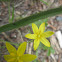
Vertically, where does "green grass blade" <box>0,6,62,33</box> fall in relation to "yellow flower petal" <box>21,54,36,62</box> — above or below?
above

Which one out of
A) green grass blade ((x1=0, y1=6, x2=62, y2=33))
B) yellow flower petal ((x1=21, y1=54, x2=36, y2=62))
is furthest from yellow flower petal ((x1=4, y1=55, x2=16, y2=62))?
green grass blade ((x1=0, y1=6, x2=62, y2=33))

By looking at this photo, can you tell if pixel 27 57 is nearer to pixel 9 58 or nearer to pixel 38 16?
pixel 9 58

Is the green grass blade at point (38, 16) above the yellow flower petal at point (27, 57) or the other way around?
above

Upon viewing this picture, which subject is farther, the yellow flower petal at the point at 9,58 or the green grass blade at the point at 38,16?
the yellow flower petal at the point at 9,58

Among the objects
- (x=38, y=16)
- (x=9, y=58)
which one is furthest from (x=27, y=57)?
(x=38, y=16)

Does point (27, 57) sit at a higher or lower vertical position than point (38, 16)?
lower

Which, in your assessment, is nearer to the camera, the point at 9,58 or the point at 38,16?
the point at 38,16

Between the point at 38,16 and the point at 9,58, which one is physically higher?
the point at 38,16

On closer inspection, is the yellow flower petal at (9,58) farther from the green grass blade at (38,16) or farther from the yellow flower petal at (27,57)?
the green grass blade at (38,16)

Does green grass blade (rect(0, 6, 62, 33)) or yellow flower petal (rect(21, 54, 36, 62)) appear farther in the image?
yellow flower petal (rect(21, 54, 36, 62))

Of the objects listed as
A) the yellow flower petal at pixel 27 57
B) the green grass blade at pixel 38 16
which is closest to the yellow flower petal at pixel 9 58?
the yellow flower petal at pixel 27 57

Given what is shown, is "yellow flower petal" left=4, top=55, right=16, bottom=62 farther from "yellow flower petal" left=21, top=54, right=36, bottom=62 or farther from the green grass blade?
the green grass blade

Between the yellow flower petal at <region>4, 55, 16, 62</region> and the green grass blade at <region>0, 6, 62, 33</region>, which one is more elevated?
the green grass blade at <region>0, 6, 62, 33</region>
